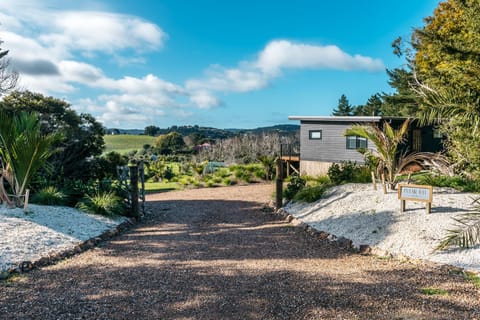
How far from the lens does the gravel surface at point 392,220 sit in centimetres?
477

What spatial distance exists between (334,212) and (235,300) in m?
4.61

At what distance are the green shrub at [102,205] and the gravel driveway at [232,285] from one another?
5.52 feet

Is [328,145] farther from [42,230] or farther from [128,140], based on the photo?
[128,140]

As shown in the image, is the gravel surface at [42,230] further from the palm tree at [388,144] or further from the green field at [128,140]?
the green field at [128,140]

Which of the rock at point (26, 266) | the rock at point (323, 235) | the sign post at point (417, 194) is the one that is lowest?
the rock at point (323, 235)

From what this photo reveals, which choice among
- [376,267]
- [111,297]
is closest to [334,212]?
[376,267]

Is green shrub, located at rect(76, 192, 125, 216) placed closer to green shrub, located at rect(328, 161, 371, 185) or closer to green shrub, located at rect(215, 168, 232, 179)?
green shrub, located at rect(328, 161, 371, 185)

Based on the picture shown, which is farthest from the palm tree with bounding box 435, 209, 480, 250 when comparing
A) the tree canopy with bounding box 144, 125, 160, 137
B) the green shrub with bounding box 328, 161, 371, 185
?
the tree canopy with bounding box 144, 125, 160, 137

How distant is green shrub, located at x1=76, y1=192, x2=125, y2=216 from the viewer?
7566mm

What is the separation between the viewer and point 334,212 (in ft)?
24.4

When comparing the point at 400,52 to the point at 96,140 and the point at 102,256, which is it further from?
the point at 102,256

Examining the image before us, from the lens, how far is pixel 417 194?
5.93m

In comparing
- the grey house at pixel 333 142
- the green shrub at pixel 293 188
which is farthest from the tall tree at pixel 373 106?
the green shrub at pixel 293 188

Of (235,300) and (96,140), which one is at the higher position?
(96,140)
